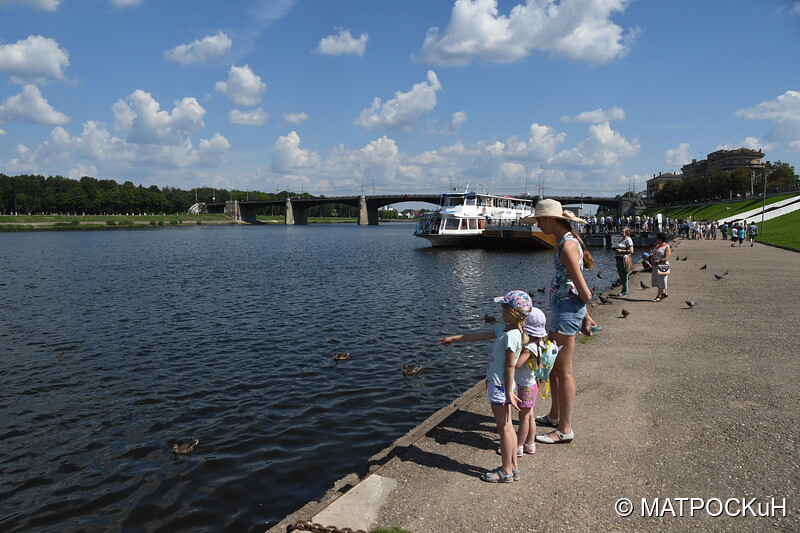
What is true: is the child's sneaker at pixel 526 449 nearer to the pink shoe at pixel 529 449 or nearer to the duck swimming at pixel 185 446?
the pink shoe at pixel 529 449

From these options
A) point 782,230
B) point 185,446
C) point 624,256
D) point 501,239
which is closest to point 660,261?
point 624,256

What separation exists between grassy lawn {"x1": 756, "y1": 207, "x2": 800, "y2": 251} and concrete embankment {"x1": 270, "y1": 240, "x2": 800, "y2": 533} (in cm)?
3478

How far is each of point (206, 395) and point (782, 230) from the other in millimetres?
57144

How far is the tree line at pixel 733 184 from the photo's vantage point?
107 meters

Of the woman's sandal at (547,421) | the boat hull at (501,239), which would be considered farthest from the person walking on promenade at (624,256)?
the boat hull at (501,239)

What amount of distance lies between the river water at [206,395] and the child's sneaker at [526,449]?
292 centimetres

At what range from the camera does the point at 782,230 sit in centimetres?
4897

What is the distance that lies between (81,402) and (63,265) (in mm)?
35022

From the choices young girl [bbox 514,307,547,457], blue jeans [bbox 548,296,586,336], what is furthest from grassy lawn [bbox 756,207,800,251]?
young girl [bbox 514,307,547,457]

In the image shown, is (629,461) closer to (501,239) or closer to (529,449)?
(529,449)

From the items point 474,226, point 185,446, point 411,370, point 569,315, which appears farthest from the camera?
point 474,226

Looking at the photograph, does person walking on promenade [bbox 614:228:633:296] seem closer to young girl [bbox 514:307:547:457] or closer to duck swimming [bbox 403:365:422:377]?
duck swimming [bbox 403:365:422:377]

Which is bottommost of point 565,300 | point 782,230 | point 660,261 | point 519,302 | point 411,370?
point 411,370

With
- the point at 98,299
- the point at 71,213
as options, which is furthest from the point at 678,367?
the point at 71,213
